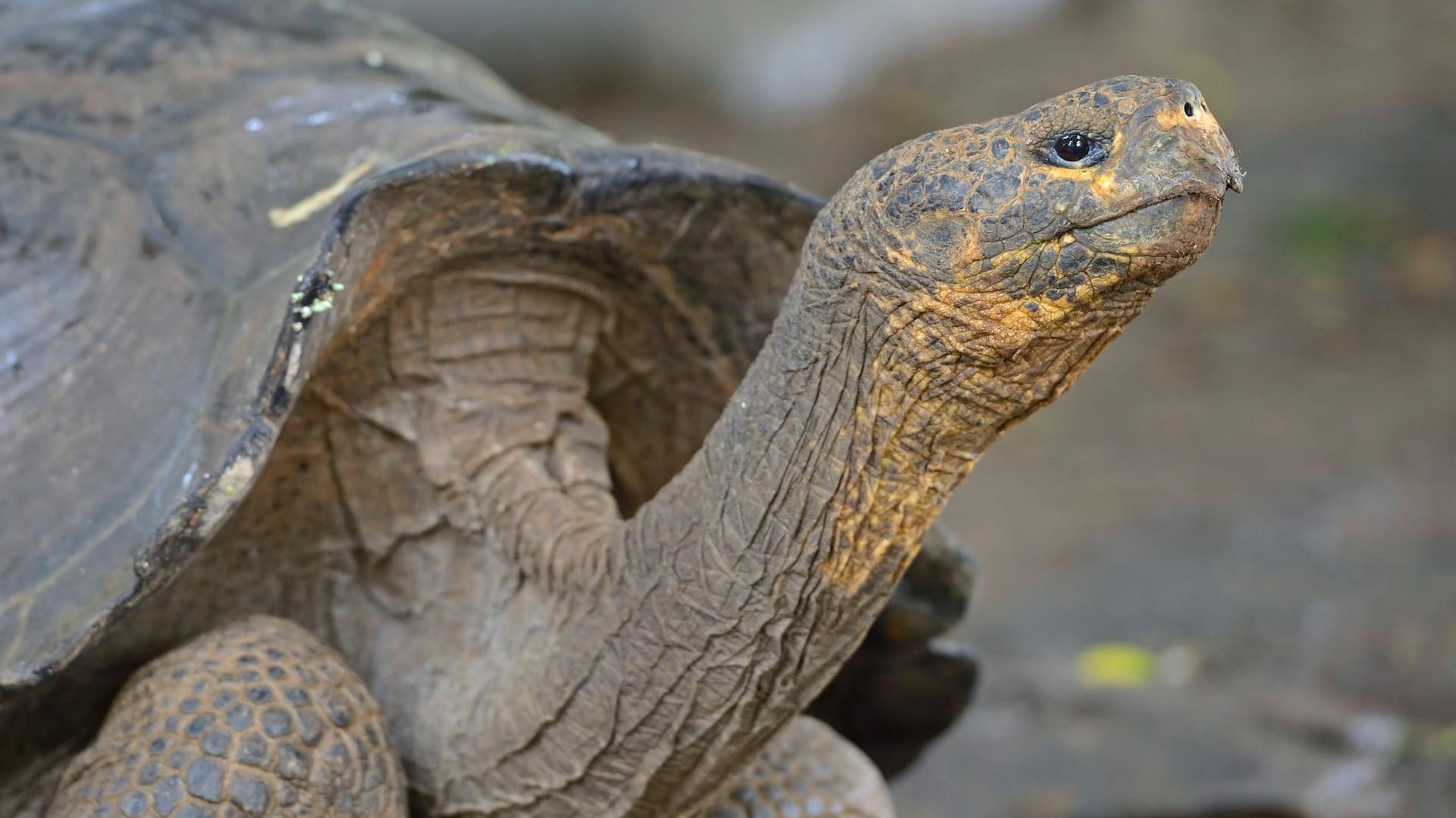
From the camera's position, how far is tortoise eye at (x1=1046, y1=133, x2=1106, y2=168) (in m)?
1.30

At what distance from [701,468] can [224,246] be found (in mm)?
765

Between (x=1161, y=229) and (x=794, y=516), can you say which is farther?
(x=794, y=516)

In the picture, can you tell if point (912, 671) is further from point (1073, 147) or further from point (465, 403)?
point (1073, 147)

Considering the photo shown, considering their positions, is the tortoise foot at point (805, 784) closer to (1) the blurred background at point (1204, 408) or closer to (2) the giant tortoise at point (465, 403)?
(2) the giant tortoise at point (465, 403)

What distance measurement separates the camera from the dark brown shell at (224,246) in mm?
1781

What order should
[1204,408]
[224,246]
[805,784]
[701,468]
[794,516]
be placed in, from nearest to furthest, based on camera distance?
[794,516] → [701,468] → [224,246] → [805,784] → [1204,408]

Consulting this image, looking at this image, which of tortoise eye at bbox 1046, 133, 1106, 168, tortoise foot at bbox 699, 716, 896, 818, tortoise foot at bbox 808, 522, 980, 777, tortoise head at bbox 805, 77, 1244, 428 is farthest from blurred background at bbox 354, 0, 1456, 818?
tortoise eye at bbox 1046, 133, 1106, 168

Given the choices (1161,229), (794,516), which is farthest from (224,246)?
(1161,229)

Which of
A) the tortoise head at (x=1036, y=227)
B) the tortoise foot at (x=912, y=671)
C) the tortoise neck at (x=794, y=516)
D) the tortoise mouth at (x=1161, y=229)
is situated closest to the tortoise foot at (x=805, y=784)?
the tortoise foot at (x=912, y=671)

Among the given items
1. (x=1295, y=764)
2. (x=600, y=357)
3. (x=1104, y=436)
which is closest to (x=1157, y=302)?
(x=1104, y=436)

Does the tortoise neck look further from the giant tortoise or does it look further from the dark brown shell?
the dark brown shell

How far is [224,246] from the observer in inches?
77.9

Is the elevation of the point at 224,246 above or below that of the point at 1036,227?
below

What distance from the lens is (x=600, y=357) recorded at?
2361mm
